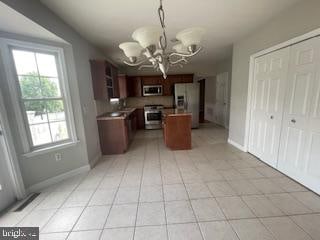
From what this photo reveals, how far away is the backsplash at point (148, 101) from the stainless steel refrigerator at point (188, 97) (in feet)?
2.48

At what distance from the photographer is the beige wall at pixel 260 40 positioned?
2021 mm

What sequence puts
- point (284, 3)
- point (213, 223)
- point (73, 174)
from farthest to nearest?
point (73, 174)
point (284, 3)
point (213, 223)

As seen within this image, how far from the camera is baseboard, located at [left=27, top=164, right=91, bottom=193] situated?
7.60 ft

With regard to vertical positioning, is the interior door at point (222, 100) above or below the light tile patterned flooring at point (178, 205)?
above

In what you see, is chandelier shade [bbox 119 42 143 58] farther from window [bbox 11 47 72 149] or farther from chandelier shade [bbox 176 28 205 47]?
window [bbox 11 47 72 149]

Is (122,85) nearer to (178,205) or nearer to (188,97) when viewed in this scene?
(188,97)

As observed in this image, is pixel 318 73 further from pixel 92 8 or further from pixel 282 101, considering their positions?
pixel 92 8

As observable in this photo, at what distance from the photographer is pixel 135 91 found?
247 inches

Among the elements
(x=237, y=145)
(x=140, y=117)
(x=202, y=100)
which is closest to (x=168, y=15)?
(x=237, y=145)

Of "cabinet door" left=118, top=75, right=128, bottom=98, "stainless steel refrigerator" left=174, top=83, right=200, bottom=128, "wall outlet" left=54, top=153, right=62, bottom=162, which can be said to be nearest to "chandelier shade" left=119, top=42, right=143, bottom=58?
"wall outlet" left=54, top=153, right=62, bottom=162

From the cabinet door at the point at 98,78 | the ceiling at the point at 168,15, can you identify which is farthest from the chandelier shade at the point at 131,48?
the cabinet door at the point at 98,78

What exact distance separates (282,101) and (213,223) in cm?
217

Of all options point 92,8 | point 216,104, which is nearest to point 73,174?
point 92,8

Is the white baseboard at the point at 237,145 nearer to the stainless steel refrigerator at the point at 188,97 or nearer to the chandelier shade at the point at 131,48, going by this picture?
the stainless steel refrigerator at the point at 188,97
